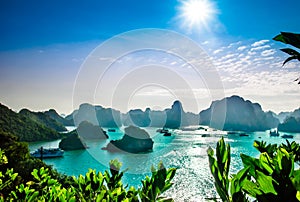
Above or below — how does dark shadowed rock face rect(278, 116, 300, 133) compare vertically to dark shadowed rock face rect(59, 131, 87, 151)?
above

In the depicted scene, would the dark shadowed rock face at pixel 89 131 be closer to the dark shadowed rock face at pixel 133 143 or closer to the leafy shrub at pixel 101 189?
the dark shadowed rock face at pixel 133 143

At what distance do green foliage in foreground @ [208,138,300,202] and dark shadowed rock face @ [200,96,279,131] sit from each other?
81412 mm

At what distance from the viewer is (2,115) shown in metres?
48.2

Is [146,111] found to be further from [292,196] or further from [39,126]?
[292,196]

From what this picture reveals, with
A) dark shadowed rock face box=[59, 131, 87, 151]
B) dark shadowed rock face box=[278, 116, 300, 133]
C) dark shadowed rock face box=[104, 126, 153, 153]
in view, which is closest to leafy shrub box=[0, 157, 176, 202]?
dark shadowed rock face box=[104, 126, 153, 153]

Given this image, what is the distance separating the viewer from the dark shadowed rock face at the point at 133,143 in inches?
1574

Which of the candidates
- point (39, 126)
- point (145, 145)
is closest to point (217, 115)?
point (145, 145)

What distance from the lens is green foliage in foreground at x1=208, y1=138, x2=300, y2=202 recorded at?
54cm

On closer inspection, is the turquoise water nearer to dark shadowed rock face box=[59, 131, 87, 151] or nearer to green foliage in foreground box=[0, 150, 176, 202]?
dark shadowed rock face box=[59, 131, 87, 151]

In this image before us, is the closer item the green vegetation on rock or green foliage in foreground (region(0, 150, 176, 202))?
green foliage in foreground (region(0, 150, 176, 202))

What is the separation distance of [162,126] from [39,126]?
1267 inches

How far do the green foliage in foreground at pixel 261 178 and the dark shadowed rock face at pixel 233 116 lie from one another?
81412 millimetres

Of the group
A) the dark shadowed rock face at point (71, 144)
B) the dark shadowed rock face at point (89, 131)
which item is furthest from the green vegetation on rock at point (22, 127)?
the dark shadowed rock face at point (71, 144)

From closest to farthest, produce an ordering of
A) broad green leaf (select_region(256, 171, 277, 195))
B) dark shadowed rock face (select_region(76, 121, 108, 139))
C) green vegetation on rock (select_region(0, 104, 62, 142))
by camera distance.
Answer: broad green leaf (select_region(256, 171, 277, 195)), green vegetation on rock (select_region(0, 104, 62, 142)), dark shadowed rock face (select_region(76, 121, 108, 139))
